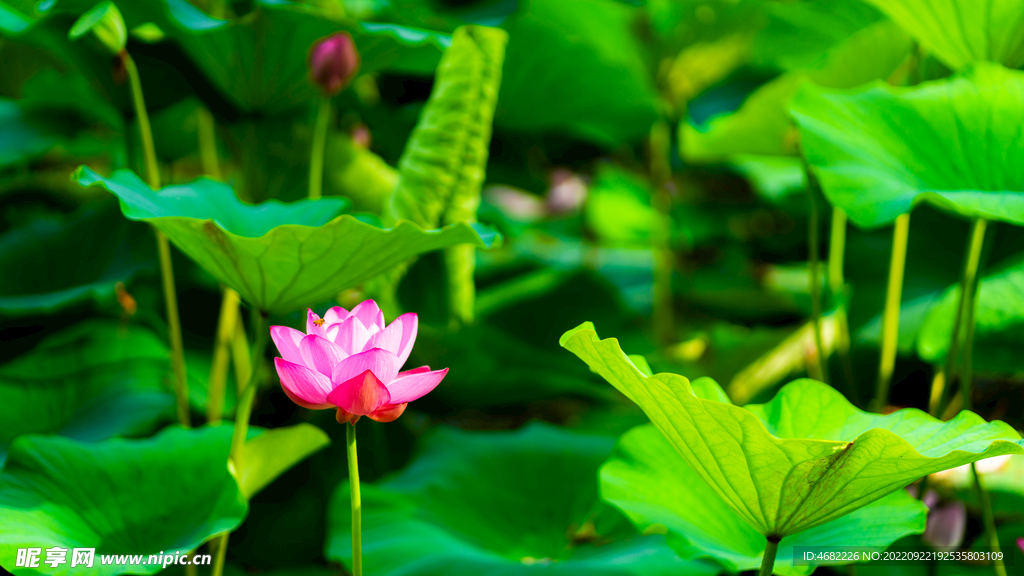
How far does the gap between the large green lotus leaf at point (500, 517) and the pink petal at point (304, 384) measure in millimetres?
283

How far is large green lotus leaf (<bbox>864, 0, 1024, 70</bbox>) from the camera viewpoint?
26.7 inches

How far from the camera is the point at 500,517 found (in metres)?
0.78

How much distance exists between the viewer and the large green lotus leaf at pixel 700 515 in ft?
1.75

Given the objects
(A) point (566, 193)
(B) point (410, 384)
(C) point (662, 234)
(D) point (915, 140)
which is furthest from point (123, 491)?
(A) point (566, 193)

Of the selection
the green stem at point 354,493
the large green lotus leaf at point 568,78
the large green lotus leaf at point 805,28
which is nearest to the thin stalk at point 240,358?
the green stem at point 354,493

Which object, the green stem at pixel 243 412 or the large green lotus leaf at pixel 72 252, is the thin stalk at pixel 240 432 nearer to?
the green stem at pixel 243 412

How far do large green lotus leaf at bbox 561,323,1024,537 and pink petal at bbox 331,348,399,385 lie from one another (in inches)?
4.7

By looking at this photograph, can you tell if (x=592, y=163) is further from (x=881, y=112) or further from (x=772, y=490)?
(x=772, y=490)

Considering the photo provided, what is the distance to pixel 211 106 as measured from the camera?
91cm

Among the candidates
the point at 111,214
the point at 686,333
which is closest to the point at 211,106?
the point at 111,214

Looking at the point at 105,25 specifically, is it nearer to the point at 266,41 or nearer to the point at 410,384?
the point at 266,41

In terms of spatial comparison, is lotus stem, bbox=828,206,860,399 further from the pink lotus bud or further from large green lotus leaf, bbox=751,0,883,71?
the pink lotus bud

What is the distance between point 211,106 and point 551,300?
594 mm

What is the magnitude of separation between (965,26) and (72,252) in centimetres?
108
